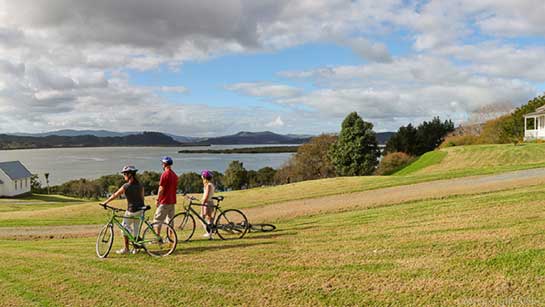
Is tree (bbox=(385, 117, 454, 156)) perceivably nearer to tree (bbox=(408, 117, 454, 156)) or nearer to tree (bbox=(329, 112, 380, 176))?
tree (bbox=(408, 117, 454, 156))

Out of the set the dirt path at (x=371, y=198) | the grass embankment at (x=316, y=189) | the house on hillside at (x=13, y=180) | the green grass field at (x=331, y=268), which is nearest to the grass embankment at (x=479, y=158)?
the grass embankment at (x=316, y=189)

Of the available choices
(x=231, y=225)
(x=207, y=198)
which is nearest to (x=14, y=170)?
(x=207, y=198)

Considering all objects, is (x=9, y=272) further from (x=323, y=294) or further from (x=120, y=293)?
(x=323, y=294)

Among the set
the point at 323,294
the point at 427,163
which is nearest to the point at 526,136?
the point at 427,163

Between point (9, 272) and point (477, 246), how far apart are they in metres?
9.97

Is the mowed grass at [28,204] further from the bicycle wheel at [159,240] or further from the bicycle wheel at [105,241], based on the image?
the bicycle wheel at [159,240]

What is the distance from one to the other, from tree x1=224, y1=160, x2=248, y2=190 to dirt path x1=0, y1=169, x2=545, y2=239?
2970 inches

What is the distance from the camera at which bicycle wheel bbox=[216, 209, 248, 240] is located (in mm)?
11586

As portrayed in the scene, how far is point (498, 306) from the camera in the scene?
5.72 meters

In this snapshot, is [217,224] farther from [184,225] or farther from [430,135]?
[430,135]

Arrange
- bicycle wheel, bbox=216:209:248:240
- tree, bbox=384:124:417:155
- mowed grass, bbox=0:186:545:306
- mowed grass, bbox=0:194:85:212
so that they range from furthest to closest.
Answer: tree, bbox=384:124:417:155, mowed grass, bbox=0:194:85:212, bicycle wheel, bbox=216:209:248:240, mowed grass, bbox=0:186:545:306

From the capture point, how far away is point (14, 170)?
237 feet

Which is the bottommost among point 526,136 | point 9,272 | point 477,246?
point 9,272

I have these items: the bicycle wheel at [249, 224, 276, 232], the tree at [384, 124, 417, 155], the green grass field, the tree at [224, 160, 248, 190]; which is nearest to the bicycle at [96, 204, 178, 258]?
the green grass field
